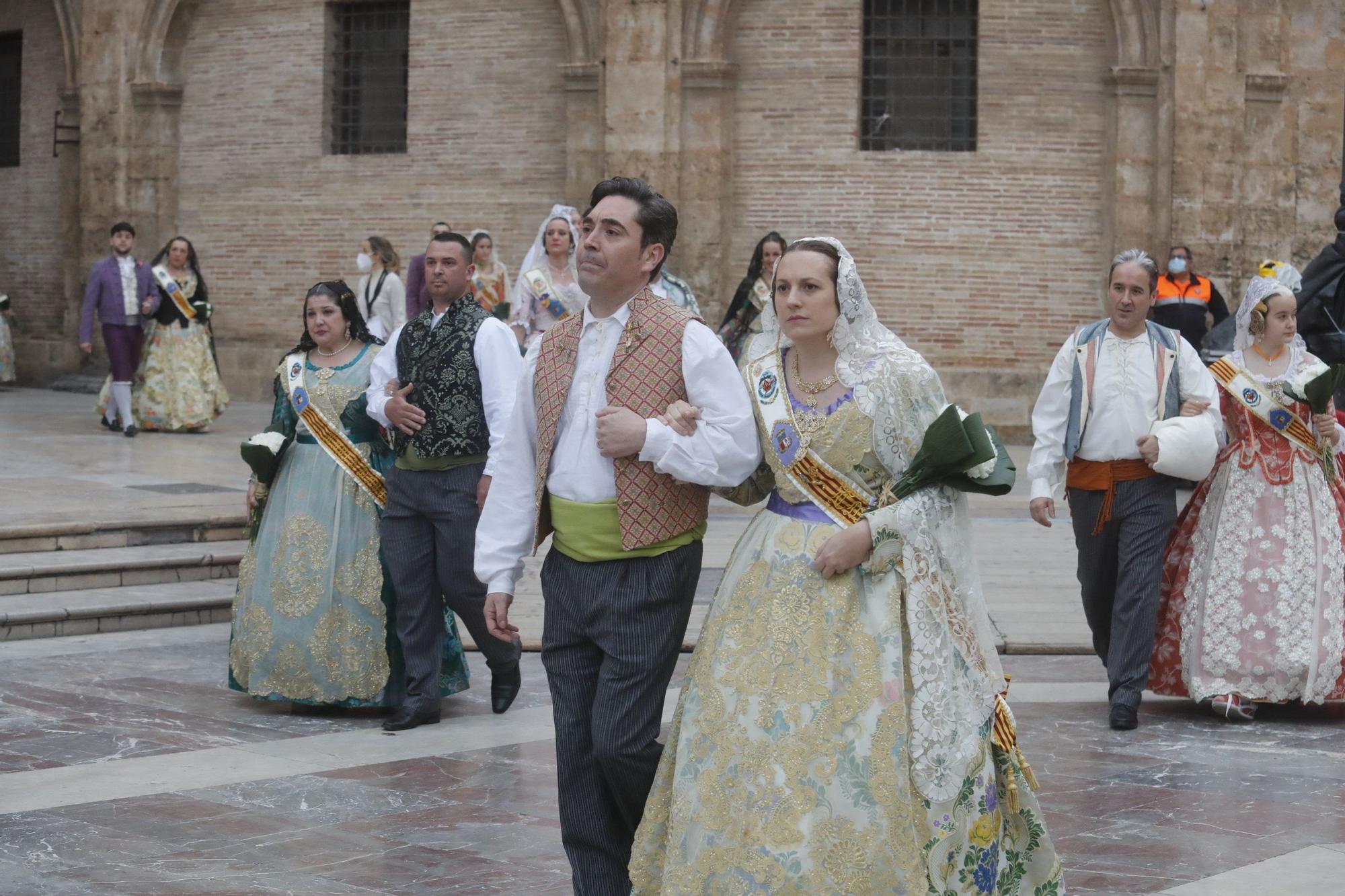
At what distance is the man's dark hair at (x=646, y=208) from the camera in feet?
14.9

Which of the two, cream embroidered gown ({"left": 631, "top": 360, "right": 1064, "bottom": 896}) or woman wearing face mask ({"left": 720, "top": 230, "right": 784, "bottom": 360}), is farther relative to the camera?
woman wearing face mask ({"left": 720, "top": 230, "right": 784, "bottom": 360})

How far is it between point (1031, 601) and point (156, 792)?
17.3ft

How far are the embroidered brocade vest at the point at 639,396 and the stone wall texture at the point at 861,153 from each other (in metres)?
13.6

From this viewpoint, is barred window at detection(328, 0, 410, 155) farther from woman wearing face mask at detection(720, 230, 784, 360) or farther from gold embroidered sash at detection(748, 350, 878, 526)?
gold embroidered sash at detection(748, 350, 878, 526)

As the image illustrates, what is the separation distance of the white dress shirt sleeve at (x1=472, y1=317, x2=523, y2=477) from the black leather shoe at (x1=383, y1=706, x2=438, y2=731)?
1005 mm

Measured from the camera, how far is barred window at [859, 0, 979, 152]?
18078 millimetres

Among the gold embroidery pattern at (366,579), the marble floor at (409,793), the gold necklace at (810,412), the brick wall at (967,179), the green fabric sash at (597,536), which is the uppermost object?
the brick wall at (967,179)

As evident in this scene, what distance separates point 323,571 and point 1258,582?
3.73m

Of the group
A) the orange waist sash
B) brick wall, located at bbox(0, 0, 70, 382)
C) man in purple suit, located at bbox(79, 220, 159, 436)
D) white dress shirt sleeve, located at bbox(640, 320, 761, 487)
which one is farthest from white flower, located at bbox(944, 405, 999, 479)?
brick wall, located at bbox(0, 0, 70, 382)

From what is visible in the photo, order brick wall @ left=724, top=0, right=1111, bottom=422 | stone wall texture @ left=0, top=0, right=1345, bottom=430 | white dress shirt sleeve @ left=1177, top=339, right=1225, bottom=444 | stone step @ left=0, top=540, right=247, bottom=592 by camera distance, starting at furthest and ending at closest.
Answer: brick wall @ left=724, top=0, right=1111, bottom=422 → stone wall texture @ left=0, top=0, right=1345, bottom=430 → stone step @ left=0, top=540, right=247, bottom=592 → white dress shirt sleeve @ left=1177, top=339, right=1225, bottom=444

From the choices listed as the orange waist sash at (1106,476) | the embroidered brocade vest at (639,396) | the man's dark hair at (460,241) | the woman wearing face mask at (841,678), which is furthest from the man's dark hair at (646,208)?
the orange waist sash at (1106,476)

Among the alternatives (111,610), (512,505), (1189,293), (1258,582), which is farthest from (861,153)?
(512,505)

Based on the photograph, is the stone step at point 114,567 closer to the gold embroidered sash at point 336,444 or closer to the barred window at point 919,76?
the gold embroidered sash at point 336,444

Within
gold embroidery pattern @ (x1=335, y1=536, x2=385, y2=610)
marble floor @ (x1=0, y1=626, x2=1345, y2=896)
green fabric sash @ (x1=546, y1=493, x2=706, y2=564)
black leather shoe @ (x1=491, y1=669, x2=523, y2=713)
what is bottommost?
marble floor @ (x1=0, y1=626, x2=1345, y2=896)
